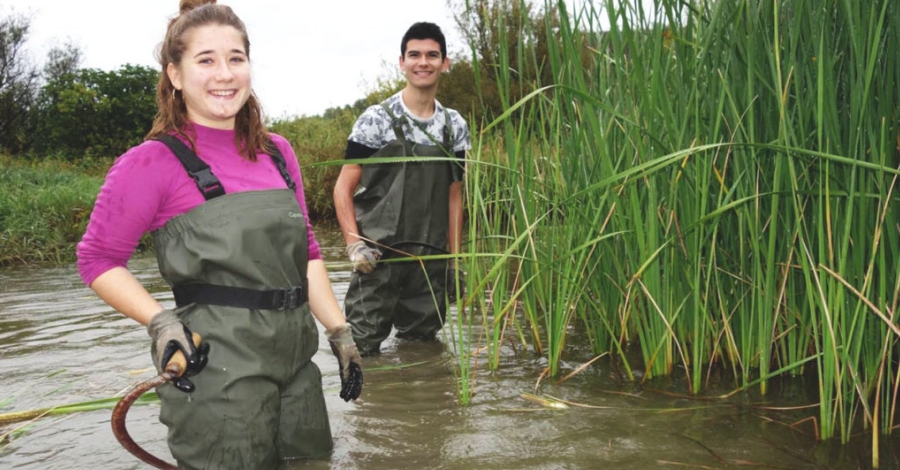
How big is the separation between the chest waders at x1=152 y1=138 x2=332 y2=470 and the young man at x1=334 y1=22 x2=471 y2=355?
5.48 ft

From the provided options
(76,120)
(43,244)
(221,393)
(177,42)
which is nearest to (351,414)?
(221,393)

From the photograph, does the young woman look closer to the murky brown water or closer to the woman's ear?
the woman's ear

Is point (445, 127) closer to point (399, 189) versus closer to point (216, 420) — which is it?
point (399, 189)

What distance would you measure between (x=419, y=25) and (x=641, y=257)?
1886 millimetres

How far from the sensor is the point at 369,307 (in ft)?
13.3

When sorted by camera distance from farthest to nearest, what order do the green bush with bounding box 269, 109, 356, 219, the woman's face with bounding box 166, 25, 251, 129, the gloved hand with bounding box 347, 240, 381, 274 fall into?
1. the green bush with bounding box 269, 109, 356, 219
2. the gloved hand with bounding box 347, 240, 381, 274
3. the woman's face with bounding box 166, 25, 251, 129

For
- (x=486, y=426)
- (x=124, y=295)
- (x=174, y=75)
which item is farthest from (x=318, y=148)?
(x=124, y=295)

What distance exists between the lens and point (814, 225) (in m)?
2.52

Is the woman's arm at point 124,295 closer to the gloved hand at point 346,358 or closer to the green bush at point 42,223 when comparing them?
the gloved hand at point 346,358

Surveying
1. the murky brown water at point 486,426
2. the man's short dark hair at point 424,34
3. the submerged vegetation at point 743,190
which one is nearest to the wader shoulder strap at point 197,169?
the submerged vegetation at point 743,190

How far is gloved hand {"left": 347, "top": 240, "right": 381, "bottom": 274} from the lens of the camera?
3855 mm

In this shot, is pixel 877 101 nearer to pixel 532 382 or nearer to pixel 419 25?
pixel 532 382

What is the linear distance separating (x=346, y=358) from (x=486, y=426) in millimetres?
682

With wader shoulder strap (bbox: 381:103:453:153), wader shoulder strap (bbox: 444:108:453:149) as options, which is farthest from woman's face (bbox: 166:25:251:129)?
wader shoulder strap (bbox: 444:108:453:149)
